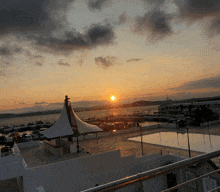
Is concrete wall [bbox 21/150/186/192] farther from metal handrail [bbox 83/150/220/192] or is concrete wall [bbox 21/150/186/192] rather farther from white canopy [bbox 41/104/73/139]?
metal handrail [bbox 83/150/220/192]

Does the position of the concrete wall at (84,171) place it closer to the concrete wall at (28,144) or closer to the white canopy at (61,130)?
the white canopy at (61,130)

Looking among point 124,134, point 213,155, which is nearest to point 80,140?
point 124,134

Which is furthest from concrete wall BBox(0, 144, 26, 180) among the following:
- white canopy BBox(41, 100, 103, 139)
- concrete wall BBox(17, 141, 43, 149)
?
concrete wall BBox(17, 141, 43, 149)

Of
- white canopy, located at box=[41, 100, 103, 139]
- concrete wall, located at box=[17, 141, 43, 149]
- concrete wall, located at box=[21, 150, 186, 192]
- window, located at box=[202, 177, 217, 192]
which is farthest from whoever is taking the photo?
concrete wall, located at box=[17, 141, 43, 149]

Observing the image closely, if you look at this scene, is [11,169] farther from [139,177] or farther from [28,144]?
[139,177]

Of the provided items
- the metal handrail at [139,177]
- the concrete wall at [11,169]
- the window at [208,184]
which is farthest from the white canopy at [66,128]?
the metal handrail at [139,177]

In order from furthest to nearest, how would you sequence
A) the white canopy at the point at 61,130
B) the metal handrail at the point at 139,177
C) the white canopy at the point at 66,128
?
the white canopy at the point at 66,128
the white canopy at the point at 61,130
the metal handrail at the point at 139,177

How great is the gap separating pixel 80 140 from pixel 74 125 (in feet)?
28.4

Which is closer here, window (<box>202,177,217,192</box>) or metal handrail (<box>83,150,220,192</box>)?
metal handrail (<box>83,150,220,192</box>)

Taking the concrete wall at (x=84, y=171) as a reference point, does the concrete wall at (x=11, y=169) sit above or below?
above

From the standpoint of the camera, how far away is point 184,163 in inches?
72.7

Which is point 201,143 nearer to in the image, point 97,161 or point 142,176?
point 97,161

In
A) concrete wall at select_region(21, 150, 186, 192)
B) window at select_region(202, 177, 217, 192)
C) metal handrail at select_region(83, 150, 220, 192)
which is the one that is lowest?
window at select_region(202, 177, 217, 192)

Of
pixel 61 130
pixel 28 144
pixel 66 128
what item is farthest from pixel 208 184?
pixel 28 144
